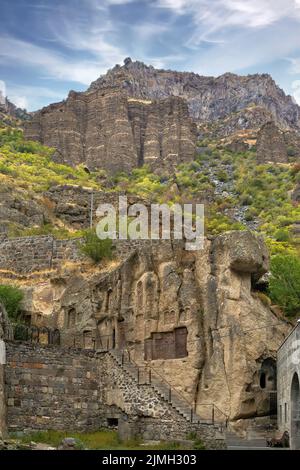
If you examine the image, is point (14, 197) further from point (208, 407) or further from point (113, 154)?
point (113, 154)

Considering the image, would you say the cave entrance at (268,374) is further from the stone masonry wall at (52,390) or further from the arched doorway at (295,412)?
the stone masonry wall at (52,390)

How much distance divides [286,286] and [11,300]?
14840 mm

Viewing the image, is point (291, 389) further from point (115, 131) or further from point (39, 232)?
point (115, 131)

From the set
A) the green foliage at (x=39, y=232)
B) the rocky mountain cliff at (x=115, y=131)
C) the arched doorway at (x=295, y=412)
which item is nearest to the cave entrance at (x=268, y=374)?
the arched doorway at (x=295, y=412)

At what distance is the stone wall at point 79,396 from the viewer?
34.6 metres

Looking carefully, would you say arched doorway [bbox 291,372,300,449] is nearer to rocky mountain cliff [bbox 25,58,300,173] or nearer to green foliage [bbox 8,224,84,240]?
green foliage [bbox 8,224,84,240]

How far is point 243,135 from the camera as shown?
148 m

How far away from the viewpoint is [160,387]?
36.8 m

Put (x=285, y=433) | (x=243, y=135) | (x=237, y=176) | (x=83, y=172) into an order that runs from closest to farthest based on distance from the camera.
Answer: (x=285, y=433), (x=83, y=172), (x=237, y=176), (x=243, y=135)

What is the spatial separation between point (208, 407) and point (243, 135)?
115 m

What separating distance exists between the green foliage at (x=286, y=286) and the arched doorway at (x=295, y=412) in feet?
31.5

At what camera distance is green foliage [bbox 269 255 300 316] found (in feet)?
141

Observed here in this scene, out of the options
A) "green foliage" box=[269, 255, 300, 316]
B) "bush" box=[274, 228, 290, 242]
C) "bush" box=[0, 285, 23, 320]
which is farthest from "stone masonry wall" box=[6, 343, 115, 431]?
"bush" box=[274, 228, 290, 242]
